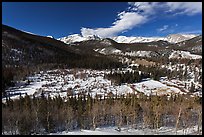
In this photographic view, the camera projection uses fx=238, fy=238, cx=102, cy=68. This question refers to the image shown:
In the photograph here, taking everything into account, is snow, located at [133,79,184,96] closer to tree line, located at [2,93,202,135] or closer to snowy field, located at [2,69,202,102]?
snowy field, located at [2,69,202,102]

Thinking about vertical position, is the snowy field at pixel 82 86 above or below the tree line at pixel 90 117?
above

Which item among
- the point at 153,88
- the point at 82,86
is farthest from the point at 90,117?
the point at 153,88

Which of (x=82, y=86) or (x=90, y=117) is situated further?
(x=82, y=86)

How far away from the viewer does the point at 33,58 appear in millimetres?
85000

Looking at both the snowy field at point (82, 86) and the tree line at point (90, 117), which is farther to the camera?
the snowy field at point (82, 86)

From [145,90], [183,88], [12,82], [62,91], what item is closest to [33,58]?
[12,82]

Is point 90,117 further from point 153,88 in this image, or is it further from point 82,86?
point 153,88

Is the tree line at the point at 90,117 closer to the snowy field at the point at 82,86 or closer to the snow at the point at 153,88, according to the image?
the snowy field at the point at 82,86

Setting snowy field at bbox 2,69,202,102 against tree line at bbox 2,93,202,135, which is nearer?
tree line at bbox 2,93,202,135

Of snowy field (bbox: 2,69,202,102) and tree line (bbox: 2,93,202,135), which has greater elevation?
snowy field (bbox: 2,69,202,102)

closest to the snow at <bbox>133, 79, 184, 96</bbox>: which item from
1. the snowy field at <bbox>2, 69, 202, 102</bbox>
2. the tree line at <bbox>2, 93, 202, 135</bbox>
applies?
the snowy field at <bbox>2, 69, 202, 102</bbox>

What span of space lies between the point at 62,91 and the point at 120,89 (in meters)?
13.0

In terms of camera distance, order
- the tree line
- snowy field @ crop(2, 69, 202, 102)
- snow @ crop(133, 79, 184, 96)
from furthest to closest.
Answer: snow @ crop(133, 79, 184, 96), snowy field @ crop(2, 69, 202, 102), the tree line

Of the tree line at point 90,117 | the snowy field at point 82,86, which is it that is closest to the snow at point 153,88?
the snowy field at point 82,86
